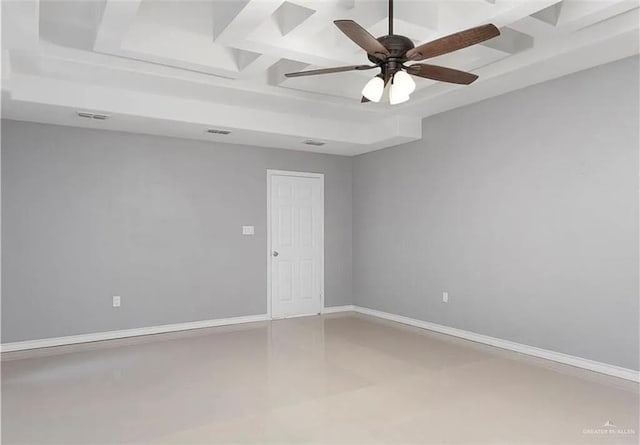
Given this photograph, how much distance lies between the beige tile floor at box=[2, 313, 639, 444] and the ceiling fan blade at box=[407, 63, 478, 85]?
2363mm

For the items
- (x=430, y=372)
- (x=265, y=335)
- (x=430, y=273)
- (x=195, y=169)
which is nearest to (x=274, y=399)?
(x=430, y=372)

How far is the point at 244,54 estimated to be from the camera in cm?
420

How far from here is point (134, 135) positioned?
5.57 meters

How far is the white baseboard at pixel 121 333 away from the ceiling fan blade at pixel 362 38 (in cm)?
432

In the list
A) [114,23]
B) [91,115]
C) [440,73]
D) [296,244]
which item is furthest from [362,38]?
[296,244]

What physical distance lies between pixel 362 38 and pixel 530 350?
11.6 ft

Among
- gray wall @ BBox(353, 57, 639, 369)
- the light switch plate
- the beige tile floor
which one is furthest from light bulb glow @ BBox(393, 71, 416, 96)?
the light switch plate

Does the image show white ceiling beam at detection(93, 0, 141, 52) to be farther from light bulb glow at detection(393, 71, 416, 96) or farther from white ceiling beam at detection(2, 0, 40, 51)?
light bulb glow at detection(393, 71, 416, 96)

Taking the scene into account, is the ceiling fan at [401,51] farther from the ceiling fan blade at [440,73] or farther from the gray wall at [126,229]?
the gray wall at [126,229]

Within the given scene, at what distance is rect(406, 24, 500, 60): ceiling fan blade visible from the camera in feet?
8.48

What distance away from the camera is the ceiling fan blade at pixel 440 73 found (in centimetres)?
311

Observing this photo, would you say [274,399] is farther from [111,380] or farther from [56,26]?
[56,26]

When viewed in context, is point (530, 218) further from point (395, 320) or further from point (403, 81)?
point (395, 320)

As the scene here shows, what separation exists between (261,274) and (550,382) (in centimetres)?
388
